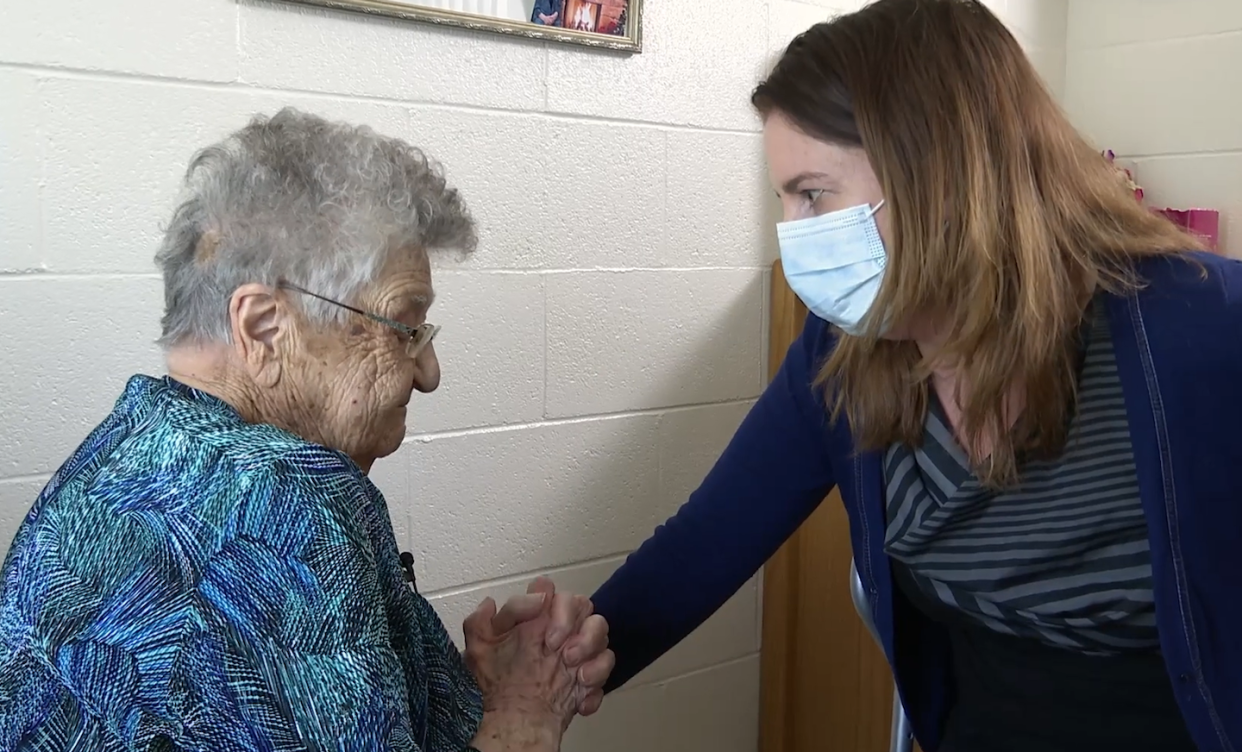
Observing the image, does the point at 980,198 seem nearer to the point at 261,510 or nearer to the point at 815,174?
the point at 815,174

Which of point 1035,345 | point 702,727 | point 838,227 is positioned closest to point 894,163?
point 838,227

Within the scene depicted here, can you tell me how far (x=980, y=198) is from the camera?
3.52 feet

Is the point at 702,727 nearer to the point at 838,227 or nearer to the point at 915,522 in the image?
the point at 915,522

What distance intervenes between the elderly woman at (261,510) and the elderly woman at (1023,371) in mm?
439

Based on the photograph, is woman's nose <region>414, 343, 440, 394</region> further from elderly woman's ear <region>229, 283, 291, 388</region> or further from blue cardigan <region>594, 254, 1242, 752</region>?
blue cardigan <region>594, 254, 1242, 752</region>

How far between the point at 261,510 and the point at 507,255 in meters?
0.99

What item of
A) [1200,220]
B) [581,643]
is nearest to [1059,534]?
[581,643]

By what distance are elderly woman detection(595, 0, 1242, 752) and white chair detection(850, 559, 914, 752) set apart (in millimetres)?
117

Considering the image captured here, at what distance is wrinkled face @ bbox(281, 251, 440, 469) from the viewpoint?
3.15 feet

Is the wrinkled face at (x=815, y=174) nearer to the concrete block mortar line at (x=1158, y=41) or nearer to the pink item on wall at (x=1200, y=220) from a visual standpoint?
the pink item on wall at (x=1200, y=220)

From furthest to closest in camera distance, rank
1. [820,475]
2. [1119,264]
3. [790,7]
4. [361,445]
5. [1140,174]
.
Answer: [1140,174] < [790,7] < [820,475] < [1119,264] < [361,445]

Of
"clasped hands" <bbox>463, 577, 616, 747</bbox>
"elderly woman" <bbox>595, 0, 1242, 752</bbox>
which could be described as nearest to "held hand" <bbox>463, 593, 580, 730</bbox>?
"clasped hands" <bbox>463, 577, 616, 747</bbox>

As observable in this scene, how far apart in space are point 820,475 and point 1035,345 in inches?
16.1

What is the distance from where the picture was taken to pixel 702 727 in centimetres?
217
